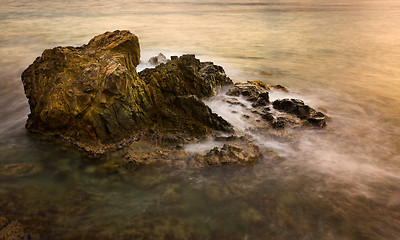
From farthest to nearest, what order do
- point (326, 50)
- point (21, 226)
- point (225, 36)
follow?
1. point (225, 36)
2. point (326, 50)
3. point (21, 226)

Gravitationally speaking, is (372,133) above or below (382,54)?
below

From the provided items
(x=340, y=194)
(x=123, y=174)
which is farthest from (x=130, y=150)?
(x=340, y=194)

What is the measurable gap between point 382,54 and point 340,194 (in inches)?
466

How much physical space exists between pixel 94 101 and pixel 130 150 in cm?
121

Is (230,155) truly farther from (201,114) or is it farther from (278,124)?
(278,124)

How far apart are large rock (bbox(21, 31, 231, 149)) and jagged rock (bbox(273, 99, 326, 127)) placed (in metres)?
1.81

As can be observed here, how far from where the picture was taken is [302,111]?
6.01m

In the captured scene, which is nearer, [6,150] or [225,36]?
[6,150]

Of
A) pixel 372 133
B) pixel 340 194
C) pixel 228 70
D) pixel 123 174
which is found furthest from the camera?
pixel 228 70

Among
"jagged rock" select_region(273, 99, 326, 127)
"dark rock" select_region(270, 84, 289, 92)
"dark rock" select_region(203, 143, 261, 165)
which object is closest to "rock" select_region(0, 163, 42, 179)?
"dark rock" select_region(203, 143, 261, 165)

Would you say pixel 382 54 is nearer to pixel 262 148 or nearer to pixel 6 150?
pixel 262 148

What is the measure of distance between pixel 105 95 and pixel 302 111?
444cm

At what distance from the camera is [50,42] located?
597 inches

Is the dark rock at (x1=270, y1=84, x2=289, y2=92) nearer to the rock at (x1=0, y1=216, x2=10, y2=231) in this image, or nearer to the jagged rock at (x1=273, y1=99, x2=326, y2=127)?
the jagged rock at (x1=273, y1=99, x2=326, y2=127)
